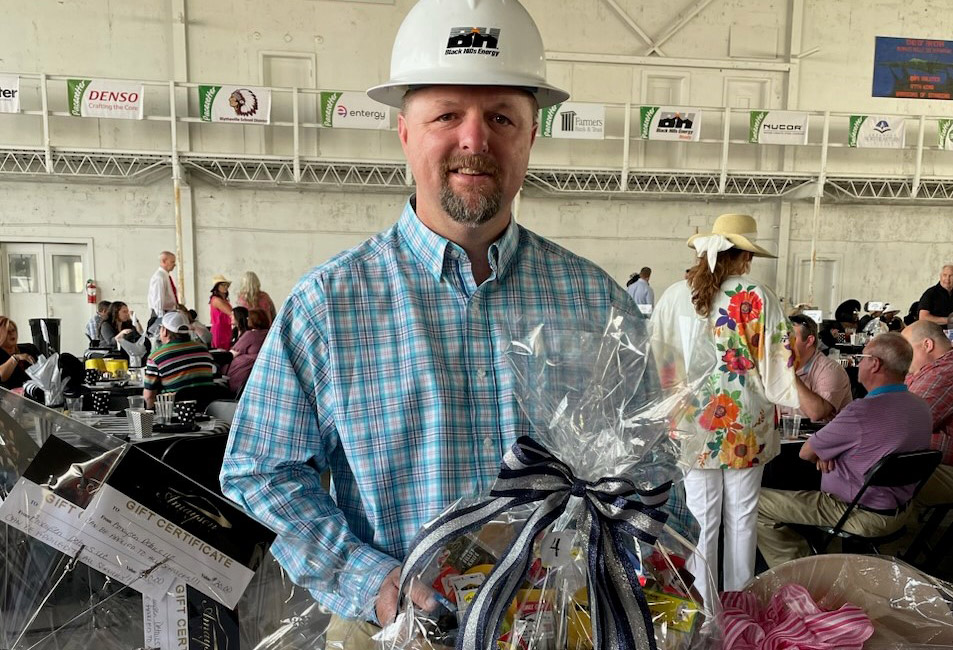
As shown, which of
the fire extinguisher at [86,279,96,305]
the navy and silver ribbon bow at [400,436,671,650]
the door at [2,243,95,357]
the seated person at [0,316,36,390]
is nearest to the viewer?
the navy and silver ribbon bow at [400,436,671,650]

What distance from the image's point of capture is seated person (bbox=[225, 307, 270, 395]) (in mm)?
5320

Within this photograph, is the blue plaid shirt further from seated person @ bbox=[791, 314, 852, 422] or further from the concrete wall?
the concrete wall

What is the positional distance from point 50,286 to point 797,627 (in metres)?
14.1

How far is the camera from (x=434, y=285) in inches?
49.9

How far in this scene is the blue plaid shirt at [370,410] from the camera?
1104mm

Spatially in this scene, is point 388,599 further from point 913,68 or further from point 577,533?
point 913,68

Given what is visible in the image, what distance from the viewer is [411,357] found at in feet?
3.92

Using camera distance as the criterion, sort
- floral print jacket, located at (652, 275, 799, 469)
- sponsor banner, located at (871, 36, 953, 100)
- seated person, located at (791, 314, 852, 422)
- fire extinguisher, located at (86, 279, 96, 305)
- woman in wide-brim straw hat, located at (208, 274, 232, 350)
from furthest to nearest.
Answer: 1. sponsor banner, located at (871, 36, 953, 100)
2. fire extinguisher, located at (86, 279, 96, 305)
3. woman in wide-brim straw hat, located at (208, 274, 232, 350)
4. seated person, located at (791, 314, 852, 422)
5. floral print jacket, located at (652, 275, 799, 469)

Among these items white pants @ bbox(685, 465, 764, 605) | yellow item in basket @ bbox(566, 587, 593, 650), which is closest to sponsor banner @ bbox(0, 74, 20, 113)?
white pants @ bbox(685, 465, 764, 605)

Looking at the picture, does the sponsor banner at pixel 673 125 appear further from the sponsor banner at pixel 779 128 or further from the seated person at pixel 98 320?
the seated person at pixel 98 320

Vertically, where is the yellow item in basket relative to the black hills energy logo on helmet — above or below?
below

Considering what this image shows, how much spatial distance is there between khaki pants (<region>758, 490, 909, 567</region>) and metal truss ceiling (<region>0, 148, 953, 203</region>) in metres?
9.96

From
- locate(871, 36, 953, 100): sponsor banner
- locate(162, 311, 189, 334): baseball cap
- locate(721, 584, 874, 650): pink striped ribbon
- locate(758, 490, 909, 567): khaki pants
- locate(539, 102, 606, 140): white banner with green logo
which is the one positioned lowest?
locate(758, 490, 909, 567): khaki pants

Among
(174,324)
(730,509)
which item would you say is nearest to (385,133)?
(174,324)
